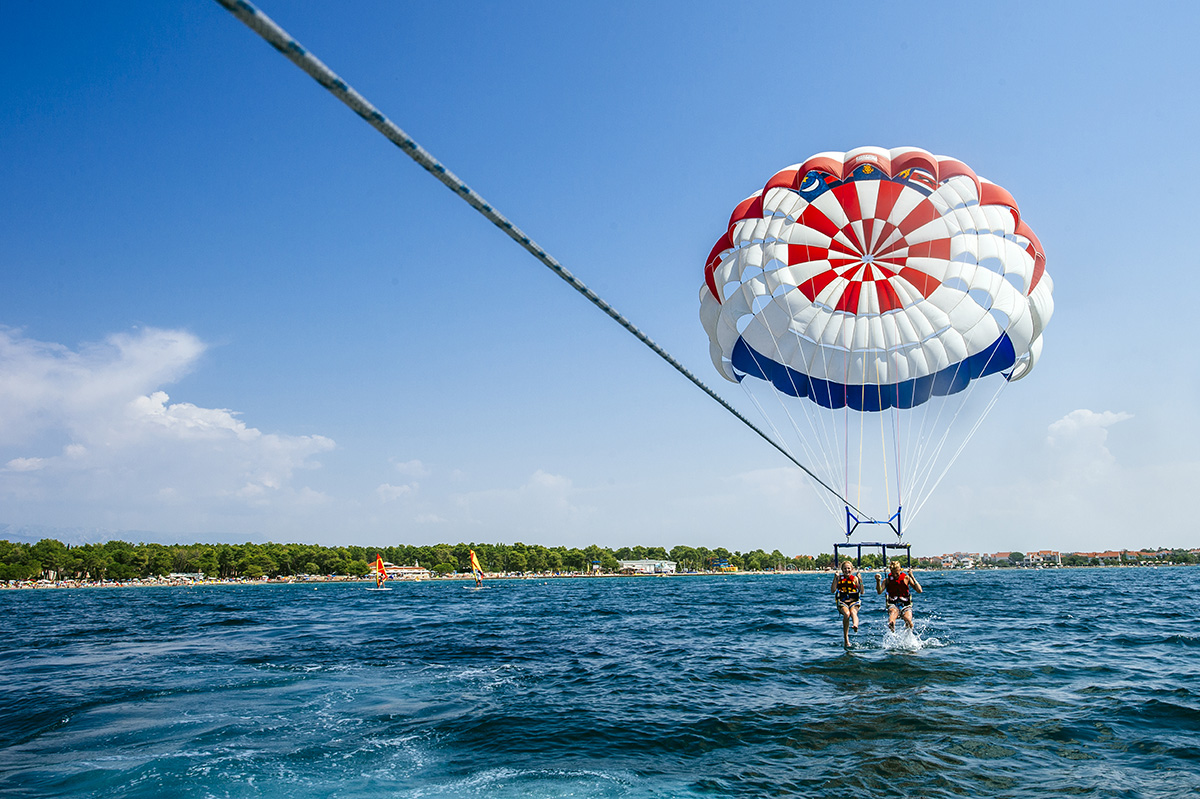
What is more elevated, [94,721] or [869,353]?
[869,353]

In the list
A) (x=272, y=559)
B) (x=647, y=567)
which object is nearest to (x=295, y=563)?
(x=272, y=559)

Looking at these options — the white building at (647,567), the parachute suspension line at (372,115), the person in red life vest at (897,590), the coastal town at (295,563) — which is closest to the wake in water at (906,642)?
the person in red life vest at (897,590)

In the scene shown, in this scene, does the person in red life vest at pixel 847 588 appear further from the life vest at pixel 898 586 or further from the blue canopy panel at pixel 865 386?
the blue canopy panel at pixel 865 386

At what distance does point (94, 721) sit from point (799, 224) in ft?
47.6

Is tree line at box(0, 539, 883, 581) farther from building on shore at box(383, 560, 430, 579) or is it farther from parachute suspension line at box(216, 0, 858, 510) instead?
parachute suspension line at box(216, 0, 858, 510)

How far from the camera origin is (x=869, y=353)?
49.2 ft

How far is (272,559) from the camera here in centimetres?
10519

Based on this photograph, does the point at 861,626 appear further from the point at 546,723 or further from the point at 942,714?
the point at 546,723

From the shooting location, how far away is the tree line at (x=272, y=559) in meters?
90.4

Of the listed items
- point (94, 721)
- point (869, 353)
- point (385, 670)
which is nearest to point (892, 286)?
point (869, 353)

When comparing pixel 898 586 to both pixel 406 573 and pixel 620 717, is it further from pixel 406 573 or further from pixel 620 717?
pixel 406 573

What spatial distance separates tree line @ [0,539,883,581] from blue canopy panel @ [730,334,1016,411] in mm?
103646

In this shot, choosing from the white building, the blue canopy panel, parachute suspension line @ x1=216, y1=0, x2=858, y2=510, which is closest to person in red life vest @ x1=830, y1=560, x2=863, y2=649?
the blue canopy panel

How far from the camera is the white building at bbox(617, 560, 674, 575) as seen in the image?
5866 inches
